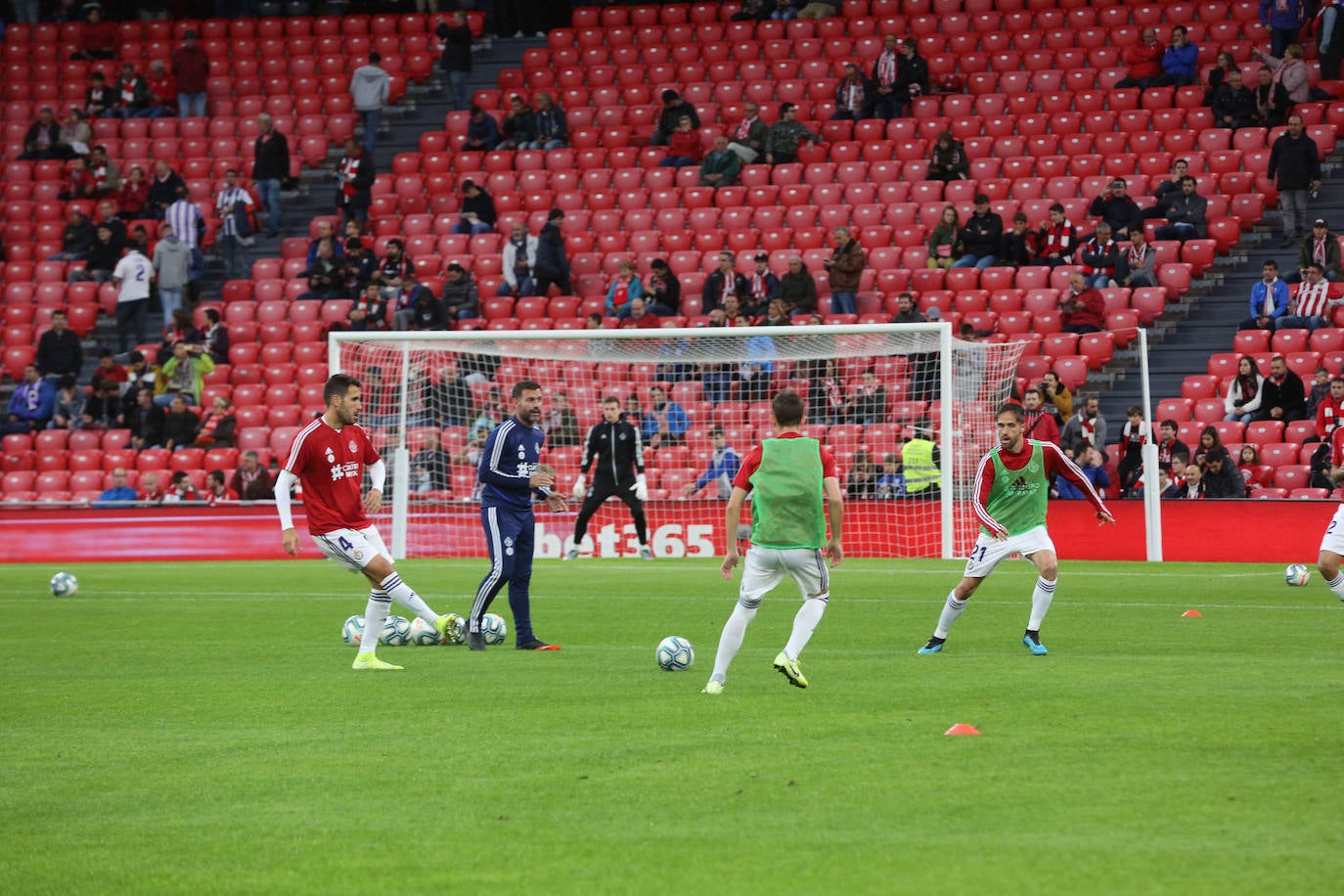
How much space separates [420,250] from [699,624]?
57.4 ft

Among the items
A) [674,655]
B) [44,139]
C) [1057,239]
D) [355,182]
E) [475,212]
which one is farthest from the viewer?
[44,139]

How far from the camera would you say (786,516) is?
10.2 meters

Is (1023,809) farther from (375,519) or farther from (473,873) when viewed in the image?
(375,519)

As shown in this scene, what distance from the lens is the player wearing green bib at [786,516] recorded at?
10234 millimetres

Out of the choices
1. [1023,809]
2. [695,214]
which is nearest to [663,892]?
[1023,809]

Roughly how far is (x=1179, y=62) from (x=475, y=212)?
12930 mm

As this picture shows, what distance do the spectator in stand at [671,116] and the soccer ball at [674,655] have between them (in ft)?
67.9

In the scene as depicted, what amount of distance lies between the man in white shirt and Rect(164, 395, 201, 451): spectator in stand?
140 inches

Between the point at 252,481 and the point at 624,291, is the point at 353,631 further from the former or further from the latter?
the point at 624,291

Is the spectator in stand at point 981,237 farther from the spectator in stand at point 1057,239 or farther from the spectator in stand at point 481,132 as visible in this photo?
the spectator in stand at point 481,132

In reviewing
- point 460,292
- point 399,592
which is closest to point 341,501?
point 399,592

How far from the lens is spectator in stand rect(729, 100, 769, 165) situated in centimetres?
3047

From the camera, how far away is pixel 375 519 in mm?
25438

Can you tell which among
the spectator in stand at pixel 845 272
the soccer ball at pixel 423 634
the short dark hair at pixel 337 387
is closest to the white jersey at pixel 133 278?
the spectator in stand at pixel 845 272
